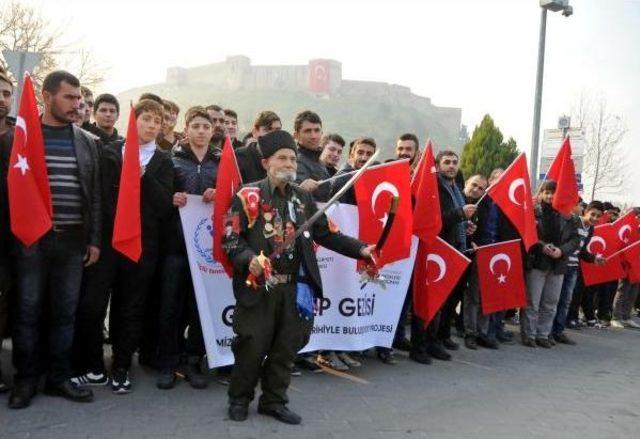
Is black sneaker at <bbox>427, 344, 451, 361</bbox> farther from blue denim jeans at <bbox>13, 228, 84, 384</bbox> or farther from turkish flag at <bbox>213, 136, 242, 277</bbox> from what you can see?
blue denim jeans at <bbox>13, 228, 84, 384</bbox>

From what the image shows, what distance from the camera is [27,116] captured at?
4.08m

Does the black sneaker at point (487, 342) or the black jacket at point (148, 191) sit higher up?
the black jacket at point (148, 191)

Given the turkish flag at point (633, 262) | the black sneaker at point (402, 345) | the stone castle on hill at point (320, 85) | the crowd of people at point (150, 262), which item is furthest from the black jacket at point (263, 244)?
the stone castle on hill at point (320, 85)

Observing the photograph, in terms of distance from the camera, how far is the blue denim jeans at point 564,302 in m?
8.53

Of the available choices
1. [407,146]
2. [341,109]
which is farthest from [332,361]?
[341,109]

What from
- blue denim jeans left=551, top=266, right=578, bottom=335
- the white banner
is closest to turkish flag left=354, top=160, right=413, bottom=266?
the white banner

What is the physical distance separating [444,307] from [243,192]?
365 cm

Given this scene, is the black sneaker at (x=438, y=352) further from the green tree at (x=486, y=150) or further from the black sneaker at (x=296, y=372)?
the green tree at (x=486, y=150)

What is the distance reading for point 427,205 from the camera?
20.7 feet

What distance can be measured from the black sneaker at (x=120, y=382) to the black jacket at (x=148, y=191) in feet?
3.13

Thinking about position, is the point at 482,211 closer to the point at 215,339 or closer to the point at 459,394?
the point at 459,394

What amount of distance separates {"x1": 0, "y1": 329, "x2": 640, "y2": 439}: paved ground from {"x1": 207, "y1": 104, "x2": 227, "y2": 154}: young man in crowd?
2269 mm

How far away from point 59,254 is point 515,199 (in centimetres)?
485

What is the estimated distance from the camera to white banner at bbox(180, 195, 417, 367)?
5062 millimetres
